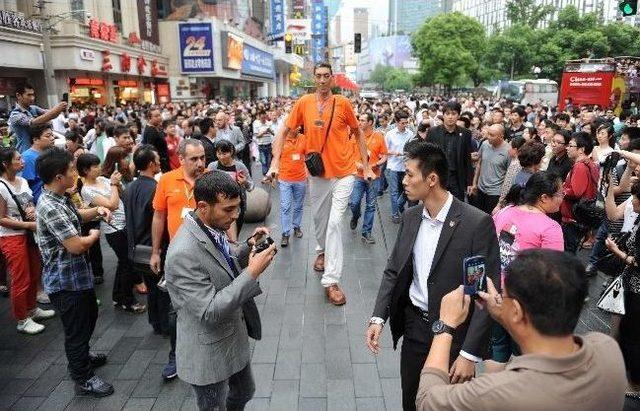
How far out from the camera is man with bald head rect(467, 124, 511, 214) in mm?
6781

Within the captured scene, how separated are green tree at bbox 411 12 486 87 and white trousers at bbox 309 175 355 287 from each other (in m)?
52.0

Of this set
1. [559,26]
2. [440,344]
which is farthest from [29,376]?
[559,26]

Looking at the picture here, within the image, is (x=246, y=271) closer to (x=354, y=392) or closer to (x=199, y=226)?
(x=199, y=226)

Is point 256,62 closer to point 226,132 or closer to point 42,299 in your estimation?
point 226,132

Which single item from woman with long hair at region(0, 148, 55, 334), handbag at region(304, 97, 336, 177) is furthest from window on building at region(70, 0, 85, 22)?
handbag at region(304, 97, 336, 177)

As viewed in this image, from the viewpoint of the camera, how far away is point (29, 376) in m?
4.17

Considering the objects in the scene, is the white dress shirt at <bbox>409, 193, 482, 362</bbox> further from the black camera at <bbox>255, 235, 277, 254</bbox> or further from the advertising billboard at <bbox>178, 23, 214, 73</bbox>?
the advertising billboard at <bbox>178, 23, 214, 73</bbox>

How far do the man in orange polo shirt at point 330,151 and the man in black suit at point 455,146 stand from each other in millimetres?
1890

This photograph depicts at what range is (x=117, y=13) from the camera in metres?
26.4

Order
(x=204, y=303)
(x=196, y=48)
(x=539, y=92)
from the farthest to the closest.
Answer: (x=196, y=48) < (x=539, y=92) < (x=204, y=303)

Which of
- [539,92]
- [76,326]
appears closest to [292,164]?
[76,326]

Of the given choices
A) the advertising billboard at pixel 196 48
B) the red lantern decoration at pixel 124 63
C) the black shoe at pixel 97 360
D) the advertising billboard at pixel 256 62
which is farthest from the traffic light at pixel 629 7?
the advertising billboard at pixel 256 62

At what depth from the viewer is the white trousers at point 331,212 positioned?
5324 millimetres

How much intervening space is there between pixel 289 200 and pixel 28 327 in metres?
3.81
